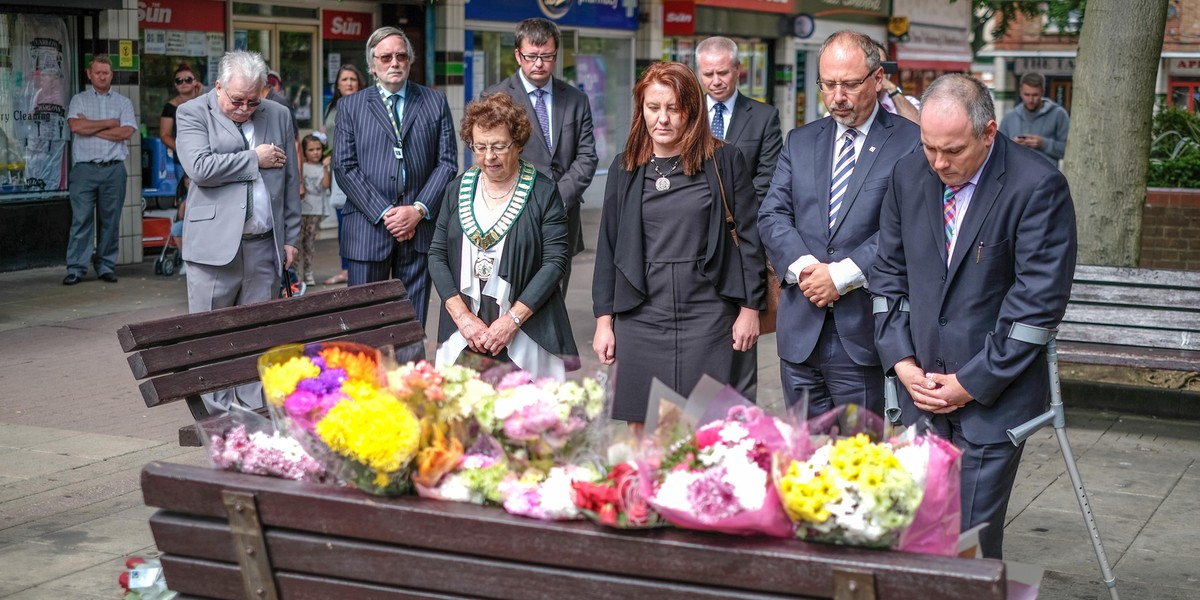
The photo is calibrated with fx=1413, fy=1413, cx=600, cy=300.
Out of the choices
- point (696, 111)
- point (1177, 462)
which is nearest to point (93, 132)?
point (696, 111)

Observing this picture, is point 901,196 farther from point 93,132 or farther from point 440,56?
point 440,56

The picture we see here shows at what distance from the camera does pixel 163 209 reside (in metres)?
14.6

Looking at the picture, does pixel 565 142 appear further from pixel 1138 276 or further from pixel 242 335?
pixel 1138 276

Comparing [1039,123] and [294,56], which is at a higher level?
[294,56]

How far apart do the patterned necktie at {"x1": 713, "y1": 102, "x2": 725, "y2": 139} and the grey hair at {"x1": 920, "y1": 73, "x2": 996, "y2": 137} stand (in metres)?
2.89

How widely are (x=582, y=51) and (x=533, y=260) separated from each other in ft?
52.1

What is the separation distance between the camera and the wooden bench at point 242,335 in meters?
4.85

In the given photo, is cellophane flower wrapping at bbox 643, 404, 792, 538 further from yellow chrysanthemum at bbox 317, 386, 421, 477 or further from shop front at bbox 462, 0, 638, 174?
shop front at bbox 462, 0, 638, 174

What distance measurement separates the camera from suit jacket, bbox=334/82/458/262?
7.13m

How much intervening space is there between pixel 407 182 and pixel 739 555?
15.8ft

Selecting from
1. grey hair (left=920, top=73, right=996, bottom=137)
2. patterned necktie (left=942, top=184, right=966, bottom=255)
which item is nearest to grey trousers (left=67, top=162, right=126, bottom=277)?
patterned necktie (left=942, top=184, right=966, bottom=255)

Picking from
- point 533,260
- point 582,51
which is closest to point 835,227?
point 533,260

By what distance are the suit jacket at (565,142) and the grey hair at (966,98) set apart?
12.4 feet

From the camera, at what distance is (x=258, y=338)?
5324mm
